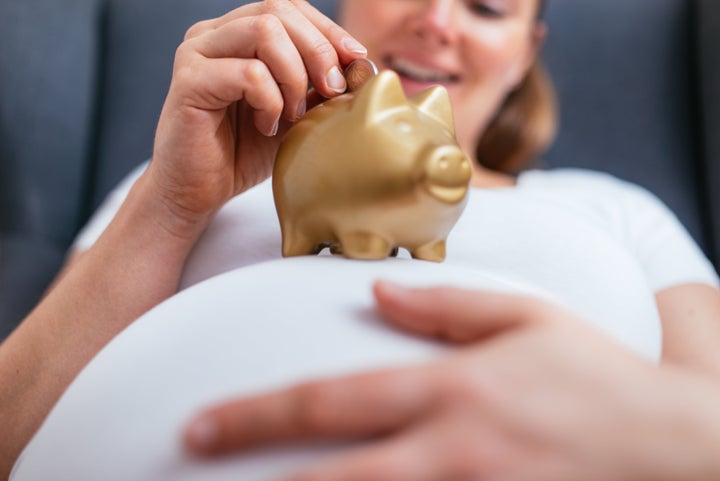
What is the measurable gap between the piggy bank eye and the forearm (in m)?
0.24

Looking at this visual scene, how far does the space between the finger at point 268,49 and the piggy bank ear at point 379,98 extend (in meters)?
0.08

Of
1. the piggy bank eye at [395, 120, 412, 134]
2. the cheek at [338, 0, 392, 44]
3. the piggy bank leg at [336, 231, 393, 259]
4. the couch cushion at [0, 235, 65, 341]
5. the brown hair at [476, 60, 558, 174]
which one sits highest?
the piggy bank eye at [395, 120, 412, 134]

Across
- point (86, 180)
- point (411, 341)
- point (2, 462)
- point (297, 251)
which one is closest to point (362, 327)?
point (411, 341)

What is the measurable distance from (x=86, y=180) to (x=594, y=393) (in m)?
1.16

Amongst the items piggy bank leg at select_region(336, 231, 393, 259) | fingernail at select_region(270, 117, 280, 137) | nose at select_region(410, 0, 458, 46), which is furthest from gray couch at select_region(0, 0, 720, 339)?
piggy bank leg at select_region(336, 231, 393, 259)

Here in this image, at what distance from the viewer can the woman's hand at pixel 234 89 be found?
56 cm

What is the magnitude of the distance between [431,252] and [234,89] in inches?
7.3

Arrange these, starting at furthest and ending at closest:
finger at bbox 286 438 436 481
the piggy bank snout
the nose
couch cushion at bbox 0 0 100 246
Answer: couch cushion at bbox 0 0 100 246 < the nose < the piggy bank snout < finger at bbox 286 438 436 481

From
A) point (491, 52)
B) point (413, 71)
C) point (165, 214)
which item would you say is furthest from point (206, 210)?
point (491, 52)

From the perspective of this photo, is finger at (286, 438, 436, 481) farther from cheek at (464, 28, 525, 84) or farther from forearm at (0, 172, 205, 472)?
cheek at (464, 28, 525, 84)

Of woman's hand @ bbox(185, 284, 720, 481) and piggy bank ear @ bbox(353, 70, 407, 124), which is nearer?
woman's hand @ bbox(185, 284, 720, 481)

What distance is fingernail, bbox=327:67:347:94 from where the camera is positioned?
0.58 meters

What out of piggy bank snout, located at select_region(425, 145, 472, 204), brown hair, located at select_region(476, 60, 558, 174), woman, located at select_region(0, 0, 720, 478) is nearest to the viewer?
piggy bank snout, located at select_region(425, 145, 472, 204)

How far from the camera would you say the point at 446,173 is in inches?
18.5
